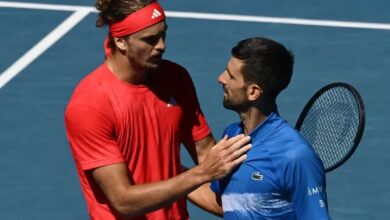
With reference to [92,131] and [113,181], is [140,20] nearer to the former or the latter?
[92,131]

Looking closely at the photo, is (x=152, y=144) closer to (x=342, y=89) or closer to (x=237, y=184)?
(x=237, y=184)

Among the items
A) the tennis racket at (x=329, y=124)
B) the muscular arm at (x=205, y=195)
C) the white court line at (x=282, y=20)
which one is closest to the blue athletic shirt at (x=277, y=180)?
the muscular arm at (x=205, y=195)

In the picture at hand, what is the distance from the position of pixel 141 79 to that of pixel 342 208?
3.96 m

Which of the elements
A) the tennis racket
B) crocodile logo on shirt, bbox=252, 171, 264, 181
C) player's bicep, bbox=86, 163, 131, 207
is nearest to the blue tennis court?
the tennis racket

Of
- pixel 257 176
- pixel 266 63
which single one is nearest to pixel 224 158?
pixel 257 176

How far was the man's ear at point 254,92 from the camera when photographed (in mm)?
6339

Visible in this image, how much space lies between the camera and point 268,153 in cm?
629

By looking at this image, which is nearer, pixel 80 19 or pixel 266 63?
pixel 266 63

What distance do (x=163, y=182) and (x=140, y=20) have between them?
88 cm

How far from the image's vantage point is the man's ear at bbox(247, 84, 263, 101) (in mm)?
6339

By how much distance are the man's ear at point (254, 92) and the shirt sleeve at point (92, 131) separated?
0.77m

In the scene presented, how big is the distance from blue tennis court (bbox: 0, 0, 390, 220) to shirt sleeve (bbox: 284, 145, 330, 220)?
3953 millimetres

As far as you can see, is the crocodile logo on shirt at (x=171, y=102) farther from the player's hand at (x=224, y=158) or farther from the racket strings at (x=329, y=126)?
the racket strings at (x=329, y=126)

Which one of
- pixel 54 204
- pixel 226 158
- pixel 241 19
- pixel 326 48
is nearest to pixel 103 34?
pixel 241 19
